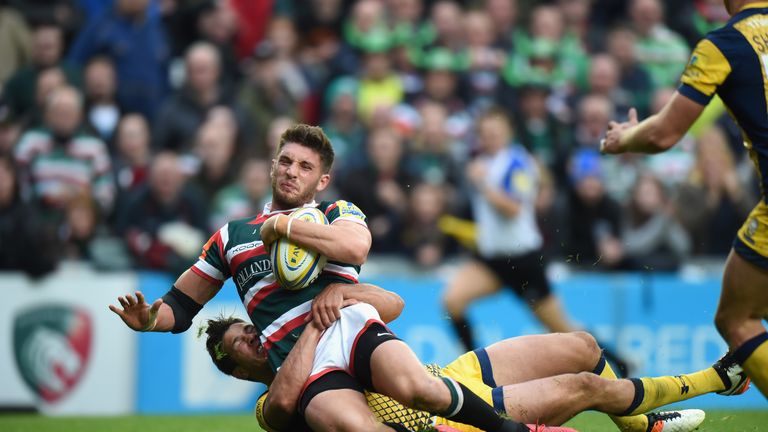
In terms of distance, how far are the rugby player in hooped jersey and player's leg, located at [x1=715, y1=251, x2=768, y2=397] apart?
126cm

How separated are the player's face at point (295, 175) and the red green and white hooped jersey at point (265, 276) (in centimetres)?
7

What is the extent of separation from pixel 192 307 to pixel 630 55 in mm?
9503

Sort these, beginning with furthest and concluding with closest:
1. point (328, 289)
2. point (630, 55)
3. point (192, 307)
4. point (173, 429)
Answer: point (630, 55), point (173, 429), point (192, 307), point (328, 289)

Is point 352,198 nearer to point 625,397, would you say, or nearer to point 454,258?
point 454,258

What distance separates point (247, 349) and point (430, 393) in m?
1.31

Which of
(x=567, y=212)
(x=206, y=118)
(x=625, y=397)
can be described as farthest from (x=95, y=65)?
(x=625, y=397)

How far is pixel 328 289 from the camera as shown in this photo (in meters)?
6.35

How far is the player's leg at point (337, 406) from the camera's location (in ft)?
19.3

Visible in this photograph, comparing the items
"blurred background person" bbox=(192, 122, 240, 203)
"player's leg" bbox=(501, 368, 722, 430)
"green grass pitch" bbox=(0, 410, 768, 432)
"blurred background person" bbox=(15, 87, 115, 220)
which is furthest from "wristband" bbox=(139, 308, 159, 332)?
"blurred background person" bbox=(192, 122, 240, 203)

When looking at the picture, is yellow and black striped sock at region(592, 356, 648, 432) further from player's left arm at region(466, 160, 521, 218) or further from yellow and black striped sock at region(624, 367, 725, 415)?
player's left arm at region(466, 160, 521, 218)

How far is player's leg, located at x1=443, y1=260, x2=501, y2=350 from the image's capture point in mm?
10930

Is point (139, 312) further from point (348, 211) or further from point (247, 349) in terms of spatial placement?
point (348, 211)

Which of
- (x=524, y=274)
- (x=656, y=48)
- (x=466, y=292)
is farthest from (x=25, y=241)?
(x=656, y=48)

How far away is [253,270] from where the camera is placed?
6566 millimetres
